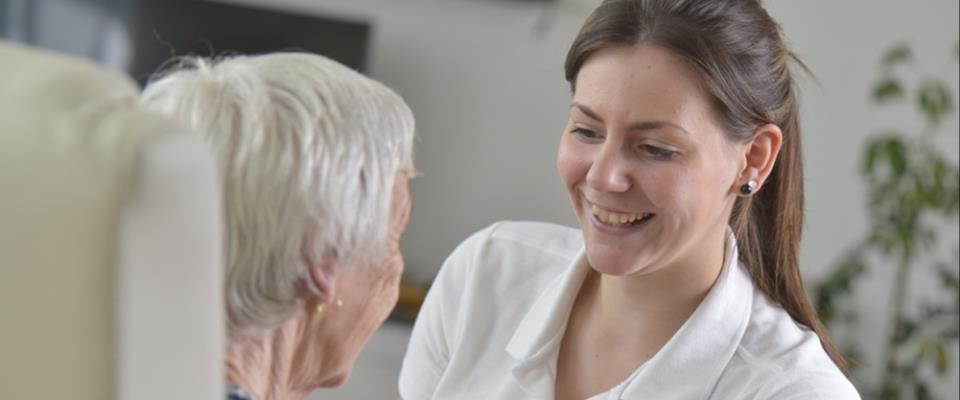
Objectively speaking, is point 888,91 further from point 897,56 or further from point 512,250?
point 512,250

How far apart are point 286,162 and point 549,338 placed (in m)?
0.88

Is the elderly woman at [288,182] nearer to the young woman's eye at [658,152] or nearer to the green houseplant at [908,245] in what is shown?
the young woman's eye at [658,152]

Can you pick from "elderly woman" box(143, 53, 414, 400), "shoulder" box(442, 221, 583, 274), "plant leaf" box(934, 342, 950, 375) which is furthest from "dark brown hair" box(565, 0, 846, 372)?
"plant leaf" box(934, 342, 950, 375)

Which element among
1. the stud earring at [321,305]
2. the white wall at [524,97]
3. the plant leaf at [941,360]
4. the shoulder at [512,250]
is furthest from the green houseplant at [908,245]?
the stud earring at [321,305]

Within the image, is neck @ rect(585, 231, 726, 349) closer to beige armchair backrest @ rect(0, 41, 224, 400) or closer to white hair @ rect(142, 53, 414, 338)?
white hair @ rect(142, 53, 414, 338)

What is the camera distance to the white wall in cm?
411

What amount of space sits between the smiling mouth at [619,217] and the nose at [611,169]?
1.7 inches

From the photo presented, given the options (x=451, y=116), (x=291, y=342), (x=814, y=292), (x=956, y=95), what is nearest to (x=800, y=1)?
(x=956, y=95)

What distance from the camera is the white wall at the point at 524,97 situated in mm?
4105

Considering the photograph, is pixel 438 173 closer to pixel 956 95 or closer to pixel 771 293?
pixel 956 95

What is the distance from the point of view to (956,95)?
12.8 ft

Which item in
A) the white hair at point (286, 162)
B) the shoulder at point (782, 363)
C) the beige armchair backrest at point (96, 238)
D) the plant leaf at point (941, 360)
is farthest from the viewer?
the plant leaf at point (941, 360)

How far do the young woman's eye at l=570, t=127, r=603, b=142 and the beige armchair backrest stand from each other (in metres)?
0.89

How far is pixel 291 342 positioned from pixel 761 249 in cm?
83
